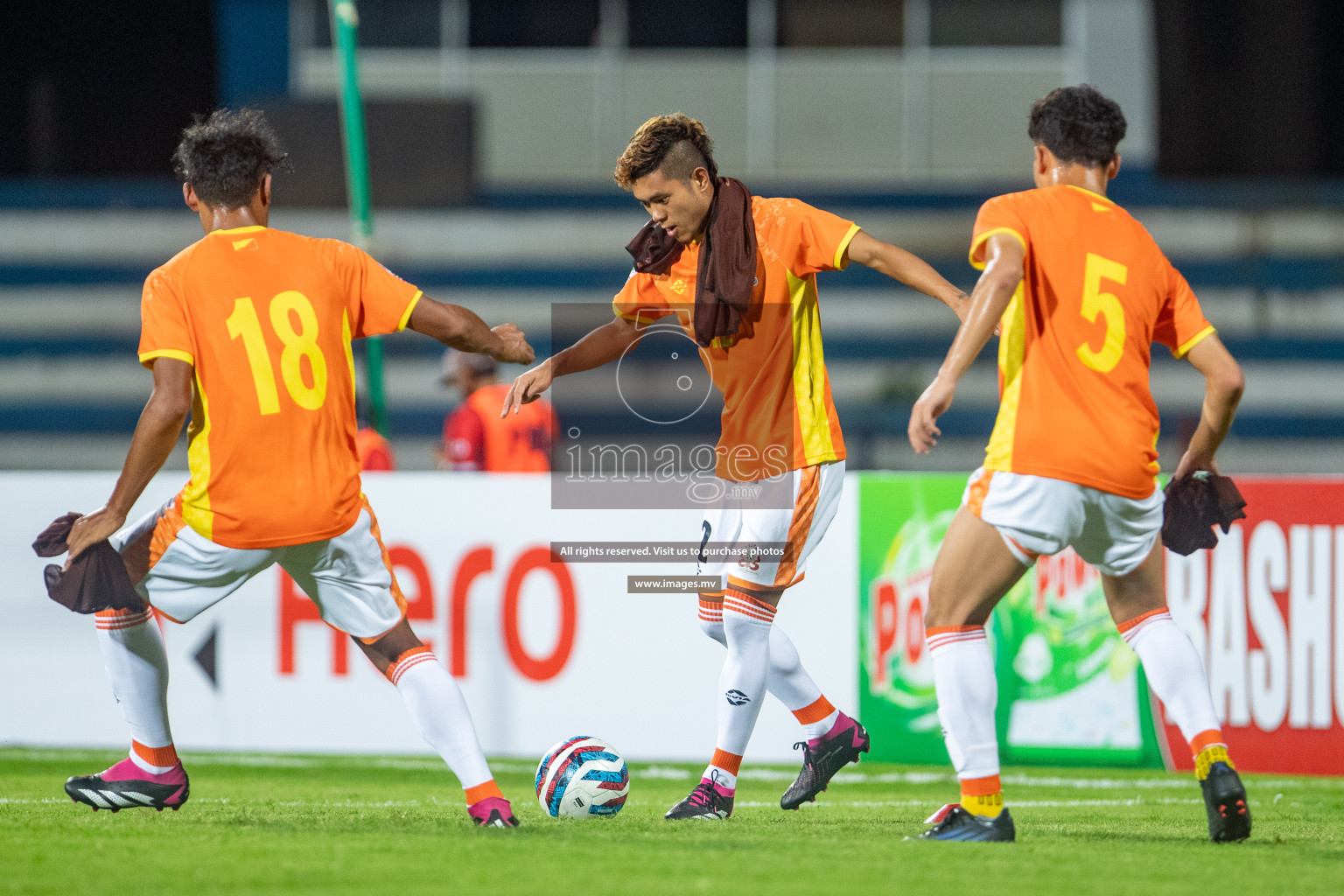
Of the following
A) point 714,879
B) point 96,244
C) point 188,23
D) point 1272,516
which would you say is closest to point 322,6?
point 188,23

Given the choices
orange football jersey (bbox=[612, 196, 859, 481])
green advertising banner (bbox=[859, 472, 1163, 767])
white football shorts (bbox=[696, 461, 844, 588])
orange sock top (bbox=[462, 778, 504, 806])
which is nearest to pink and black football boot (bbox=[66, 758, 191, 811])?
orange sock top (bbox=[462, 778, 504, 806])

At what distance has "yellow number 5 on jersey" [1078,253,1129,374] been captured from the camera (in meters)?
4.28

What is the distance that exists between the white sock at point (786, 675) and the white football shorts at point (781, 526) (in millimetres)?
193

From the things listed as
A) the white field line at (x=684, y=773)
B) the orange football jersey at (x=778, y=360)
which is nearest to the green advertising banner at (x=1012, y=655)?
the white field line at (x=684, y=773)

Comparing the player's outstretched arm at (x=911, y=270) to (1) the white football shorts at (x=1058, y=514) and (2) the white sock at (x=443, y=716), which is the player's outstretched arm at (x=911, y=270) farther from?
(2) the white sock at (x=443, y=716)

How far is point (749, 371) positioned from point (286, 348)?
5.00ft

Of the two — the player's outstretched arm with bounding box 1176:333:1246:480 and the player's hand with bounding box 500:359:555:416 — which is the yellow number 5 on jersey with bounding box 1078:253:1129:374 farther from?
the player's hand with bounding box 500:359:555:416

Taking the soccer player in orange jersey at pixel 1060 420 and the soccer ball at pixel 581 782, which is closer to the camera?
the soccer player in orange jersey at pixel 1060 420

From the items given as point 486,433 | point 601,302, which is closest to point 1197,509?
point 486,433

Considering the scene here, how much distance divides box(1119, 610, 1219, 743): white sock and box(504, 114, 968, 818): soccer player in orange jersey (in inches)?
44.9

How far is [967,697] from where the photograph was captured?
4.32 m

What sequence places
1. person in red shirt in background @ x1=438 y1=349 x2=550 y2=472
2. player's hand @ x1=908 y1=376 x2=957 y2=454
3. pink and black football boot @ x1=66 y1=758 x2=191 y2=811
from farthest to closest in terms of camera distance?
person in red shirt in background @ x1=438 y1=349 x2=550 y2=472 → pink and black football boot @ x1=66 y1=758 x2=191 y2=811 → player's hand @ x1=908 y1=376 x2=957 y2=454

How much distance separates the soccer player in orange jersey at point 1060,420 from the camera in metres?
4.23

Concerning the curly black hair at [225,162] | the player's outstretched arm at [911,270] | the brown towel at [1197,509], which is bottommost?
the brown towel at [1197,509]
